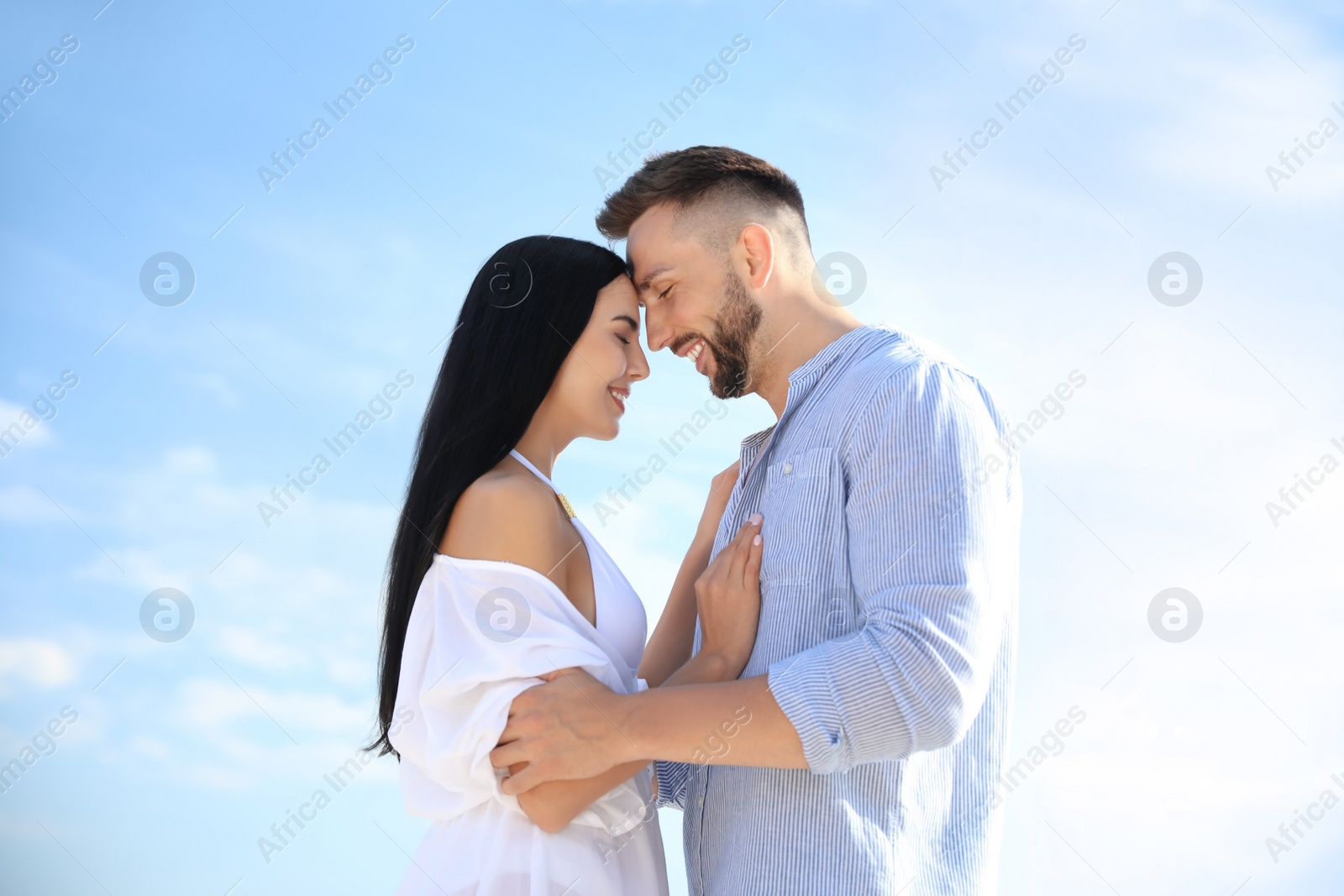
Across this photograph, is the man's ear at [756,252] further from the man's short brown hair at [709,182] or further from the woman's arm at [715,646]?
the woman's arm at [715,646]

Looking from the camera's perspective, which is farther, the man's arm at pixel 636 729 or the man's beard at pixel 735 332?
the man's beard at pixel 735 332

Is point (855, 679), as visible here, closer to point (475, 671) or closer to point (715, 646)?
point (715, 646)

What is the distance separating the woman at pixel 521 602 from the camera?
8.81 feet

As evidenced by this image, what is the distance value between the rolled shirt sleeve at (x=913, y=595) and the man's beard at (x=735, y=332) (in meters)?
0.99

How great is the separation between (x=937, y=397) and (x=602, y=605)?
1157 mm

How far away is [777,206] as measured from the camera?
3.70m

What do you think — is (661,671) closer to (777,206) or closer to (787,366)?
(787,366)

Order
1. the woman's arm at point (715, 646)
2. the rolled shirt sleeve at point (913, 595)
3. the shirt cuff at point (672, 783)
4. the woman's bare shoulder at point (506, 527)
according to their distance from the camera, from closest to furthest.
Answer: the rolled shirt sleeve at point (913, 595) < the woman's arm at point (715, 646) < the woman's bare shoulder at point (506, 527) < the shirt cuff at point (672, 783)

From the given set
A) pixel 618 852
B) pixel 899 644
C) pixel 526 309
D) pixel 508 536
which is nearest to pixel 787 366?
pixel 526 309

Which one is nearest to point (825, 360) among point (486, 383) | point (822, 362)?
point (822, 362)

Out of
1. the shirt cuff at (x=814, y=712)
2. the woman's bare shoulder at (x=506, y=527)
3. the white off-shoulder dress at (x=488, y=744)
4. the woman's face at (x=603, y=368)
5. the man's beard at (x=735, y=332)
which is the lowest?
the white off-shoulder dress at (x=488, y=744)

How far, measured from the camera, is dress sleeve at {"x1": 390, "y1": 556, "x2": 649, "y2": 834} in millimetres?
2678

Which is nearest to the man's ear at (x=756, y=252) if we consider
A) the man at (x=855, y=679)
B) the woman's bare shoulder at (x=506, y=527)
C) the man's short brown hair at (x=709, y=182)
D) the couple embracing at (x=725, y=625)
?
the couple embracing at (x=725, y=625)

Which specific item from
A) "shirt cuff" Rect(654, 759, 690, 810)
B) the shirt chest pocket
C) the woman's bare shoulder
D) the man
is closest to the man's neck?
the man
